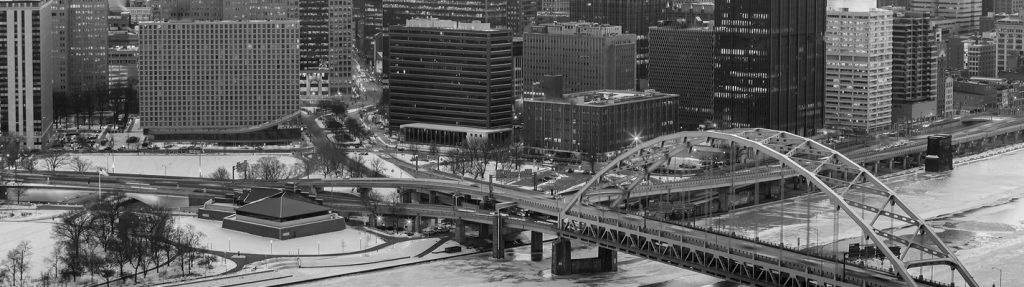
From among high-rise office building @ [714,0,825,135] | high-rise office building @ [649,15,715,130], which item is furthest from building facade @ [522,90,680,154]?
high-rise office building @ [649,15,715,130]

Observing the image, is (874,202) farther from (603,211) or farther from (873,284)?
(873,284)

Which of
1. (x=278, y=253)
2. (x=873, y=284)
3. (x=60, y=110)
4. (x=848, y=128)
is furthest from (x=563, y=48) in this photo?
(x=873, y=284)

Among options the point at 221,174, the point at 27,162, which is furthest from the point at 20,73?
the point at 221,174

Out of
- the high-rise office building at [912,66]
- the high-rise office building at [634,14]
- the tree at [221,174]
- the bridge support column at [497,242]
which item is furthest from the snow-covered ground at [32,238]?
the high-rise office building at [912,66]

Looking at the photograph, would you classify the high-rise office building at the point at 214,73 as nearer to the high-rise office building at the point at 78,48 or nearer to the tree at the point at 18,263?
the high-rise office building at the point at 78,48

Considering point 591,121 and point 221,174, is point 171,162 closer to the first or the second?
point 221,174

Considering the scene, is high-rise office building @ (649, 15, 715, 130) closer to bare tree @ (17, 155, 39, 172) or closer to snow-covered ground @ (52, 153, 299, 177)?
snow-covered ground @ (52, 153, 299, 177)
